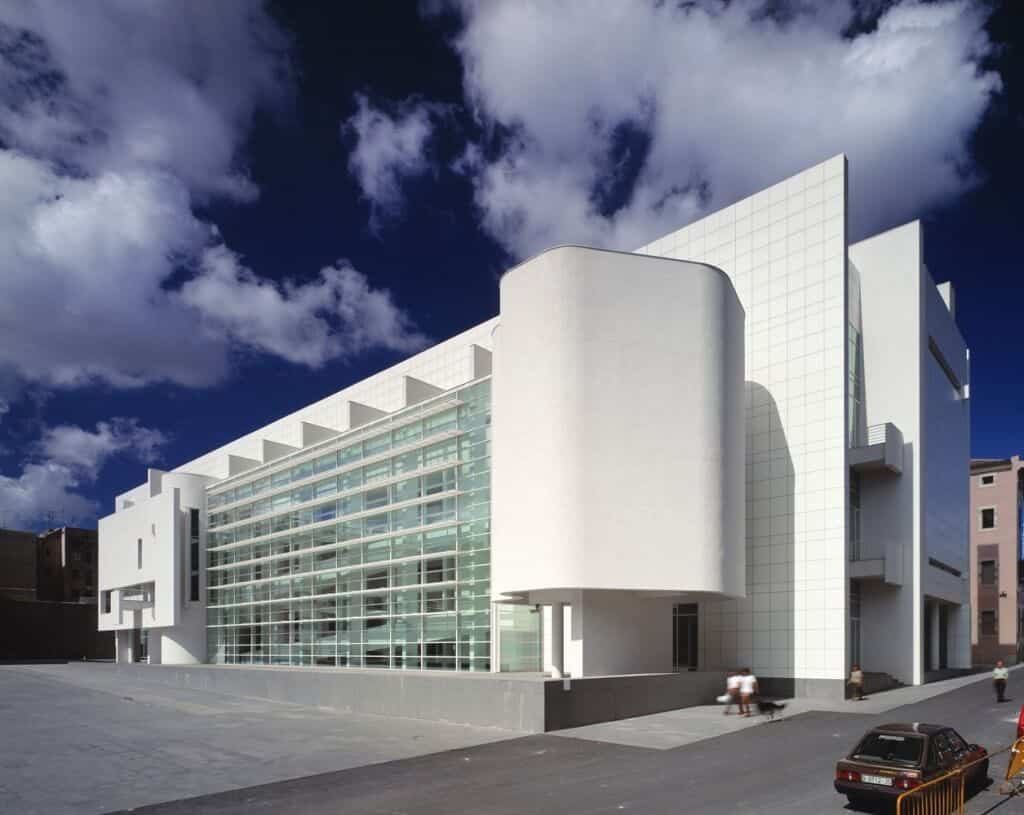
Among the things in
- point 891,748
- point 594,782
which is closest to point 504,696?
point 594,782

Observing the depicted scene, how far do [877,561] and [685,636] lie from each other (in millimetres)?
7752

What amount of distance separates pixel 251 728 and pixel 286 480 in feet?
83.1

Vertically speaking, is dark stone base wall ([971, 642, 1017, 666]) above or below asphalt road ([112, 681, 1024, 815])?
below

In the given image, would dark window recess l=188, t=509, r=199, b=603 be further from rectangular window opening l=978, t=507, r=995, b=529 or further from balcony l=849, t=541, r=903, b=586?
rectangular window opening l=978, t=507, r=995, b=529

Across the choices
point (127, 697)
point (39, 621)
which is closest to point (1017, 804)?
point (127, 697)

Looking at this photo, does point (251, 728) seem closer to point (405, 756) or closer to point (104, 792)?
point (405, 756)

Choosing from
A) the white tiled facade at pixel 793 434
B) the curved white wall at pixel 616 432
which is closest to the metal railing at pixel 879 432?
the white tiled facade at pixel 793 434

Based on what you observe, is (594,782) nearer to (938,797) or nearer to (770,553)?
(938,797)

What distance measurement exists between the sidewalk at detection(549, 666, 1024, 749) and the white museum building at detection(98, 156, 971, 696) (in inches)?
68.7

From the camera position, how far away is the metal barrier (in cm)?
1189

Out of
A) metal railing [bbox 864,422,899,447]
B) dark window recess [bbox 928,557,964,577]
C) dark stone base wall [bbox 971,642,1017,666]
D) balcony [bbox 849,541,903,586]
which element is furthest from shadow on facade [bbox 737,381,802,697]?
dark stone base wall [bbox 971,642,1017,666]

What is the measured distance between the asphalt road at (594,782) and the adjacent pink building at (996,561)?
132 feet

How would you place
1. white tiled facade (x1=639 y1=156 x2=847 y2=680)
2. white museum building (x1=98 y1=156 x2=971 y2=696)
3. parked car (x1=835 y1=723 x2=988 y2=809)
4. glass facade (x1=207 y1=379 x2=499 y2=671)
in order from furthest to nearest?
glass facade (x1=207 y1=379 x2=499 y2=671) < white tiled facade (x1=639 y1=156 x2=847 y2=680) < white museum building (x1=98 y1=156 x2=971 y2=696) < parked car (x1=835 y1=723 x2=988 y2=809)

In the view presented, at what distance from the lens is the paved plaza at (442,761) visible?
1407cm
